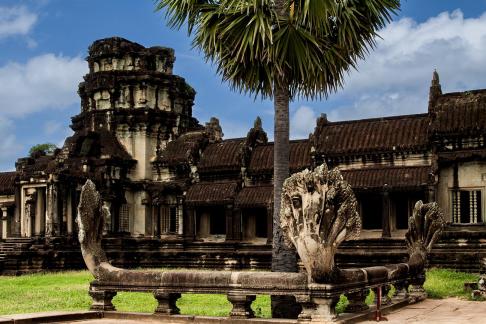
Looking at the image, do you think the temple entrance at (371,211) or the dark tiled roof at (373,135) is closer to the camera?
the dark tiled roof at (373,135)

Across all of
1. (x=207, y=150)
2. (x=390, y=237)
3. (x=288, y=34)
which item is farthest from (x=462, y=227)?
(x=288, y=34)

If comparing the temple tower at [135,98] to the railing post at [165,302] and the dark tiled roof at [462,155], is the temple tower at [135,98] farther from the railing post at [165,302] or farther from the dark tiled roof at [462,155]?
the railing post at [165,302]

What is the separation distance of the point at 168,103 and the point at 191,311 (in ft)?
86.0

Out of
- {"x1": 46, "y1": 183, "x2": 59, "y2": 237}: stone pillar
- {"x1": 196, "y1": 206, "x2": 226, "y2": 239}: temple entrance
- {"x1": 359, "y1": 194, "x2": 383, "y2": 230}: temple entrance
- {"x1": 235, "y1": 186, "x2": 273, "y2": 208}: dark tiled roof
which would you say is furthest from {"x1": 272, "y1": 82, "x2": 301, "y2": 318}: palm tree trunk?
{"x1": 196, "y1": 206, "x2": 226, "y2": 239}: temple entrance

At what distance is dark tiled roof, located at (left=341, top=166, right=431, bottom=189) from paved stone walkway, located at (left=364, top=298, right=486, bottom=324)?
38.1 feet

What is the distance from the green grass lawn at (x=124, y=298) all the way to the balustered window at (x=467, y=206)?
404 centimetres

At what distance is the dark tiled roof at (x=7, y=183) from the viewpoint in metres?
44.7

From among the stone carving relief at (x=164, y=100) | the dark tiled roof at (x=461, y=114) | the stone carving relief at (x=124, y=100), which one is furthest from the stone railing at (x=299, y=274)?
the stone carving relief at (x=164, y=100)

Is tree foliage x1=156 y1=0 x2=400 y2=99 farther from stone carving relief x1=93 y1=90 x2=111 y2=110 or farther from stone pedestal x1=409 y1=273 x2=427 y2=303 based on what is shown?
A: stone carving relief x1=93 y1=90 x2=111 y2=110

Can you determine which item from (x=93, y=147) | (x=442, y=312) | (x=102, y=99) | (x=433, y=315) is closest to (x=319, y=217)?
(x=433, y=315)

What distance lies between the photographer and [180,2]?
1592 centimetres

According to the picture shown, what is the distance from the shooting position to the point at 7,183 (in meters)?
45.4

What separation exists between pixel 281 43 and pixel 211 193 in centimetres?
2130

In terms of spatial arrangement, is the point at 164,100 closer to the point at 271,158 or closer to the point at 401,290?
the point at 271,158
